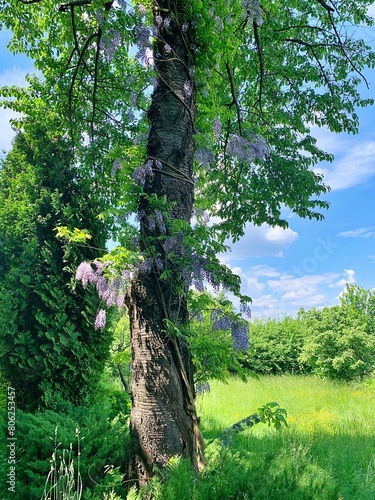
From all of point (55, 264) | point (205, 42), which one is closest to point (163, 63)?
point (205, 42)

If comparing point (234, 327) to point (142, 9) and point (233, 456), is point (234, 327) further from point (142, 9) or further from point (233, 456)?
point (142, 9)

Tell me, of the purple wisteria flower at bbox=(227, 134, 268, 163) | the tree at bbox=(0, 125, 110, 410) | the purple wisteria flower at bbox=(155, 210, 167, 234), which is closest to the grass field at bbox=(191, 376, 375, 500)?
the purple wisteria flower at bbox=(155, 210, 167, 234)

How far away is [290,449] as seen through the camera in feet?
13.1

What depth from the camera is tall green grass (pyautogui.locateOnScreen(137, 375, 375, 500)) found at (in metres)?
2.20

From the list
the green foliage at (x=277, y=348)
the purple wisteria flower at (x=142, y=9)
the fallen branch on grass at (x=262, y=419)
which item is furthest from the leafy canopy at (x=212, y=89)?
the green foliage at (x=277, y=348)

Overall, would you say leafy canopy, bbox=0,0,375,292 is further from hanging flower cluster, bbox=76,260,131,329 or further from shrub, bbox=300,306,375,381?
shrub, bbox=300,306,375,381

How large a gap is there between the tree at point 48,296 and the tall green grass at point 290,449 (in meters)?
1.84

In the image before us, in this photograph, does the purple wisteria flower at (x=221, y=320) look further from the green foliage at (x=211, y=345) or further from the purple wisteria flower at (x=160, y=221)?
the purple wisteria flower at (x=160, y=221)

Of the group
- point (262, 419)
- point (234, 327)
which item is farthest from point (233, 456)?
point (234, 327)

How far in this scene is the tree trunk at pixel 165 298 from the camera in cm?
303

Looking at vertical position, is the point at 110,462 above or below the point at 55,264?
below

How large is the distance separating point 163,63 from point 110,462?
3411 mm

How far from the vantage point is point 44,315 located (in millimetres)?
5273

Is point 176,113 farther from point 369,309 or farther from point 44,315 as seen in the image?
point 369,309
